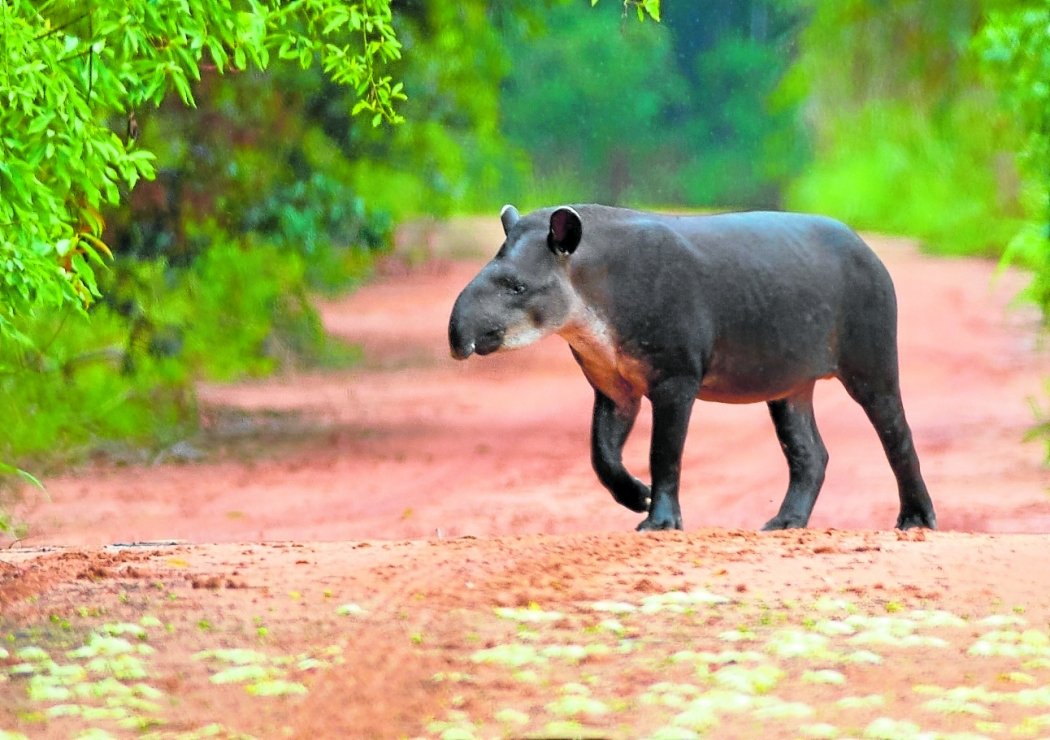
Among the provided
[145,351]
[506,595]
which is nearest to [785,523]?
[506,595]

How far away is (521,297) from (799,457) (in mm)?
1936

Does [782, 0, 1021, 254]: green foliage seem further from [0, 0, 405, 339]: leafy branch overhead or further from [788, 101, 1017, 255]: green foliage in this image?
[0, 0, 405, 339]: leafy branch overhead

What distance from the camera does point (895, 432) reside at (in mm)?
9352

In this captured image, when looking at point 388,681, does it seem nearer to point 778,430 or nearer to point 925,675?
point 925,675

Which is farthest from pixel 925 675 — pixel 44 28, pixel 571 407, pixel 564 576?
pixel 571 407

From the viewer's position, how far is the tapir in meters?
8.35

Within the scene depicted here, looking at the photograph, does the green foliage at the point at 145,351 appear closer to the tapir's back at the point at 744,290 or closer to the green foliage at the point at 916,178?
the tapir's back at the point at 744,290

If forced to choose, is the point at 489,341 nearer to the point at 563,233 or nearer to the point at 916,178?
the point at 563,233

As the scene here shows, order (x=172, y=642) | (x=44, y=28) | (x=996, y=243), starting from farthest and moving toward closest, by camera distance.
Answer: (x=996, y=243) < (x=44, y=28) < (x=172, y=642)

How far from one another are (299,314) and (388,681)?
50.7ft

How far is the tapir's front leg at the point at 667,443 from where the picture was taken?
8.40 metres

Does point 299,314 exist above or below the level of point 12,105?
below

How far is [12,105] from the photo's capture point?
638cm

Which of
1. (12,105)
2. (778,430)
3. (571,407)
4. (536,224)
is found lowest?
(571,407)
